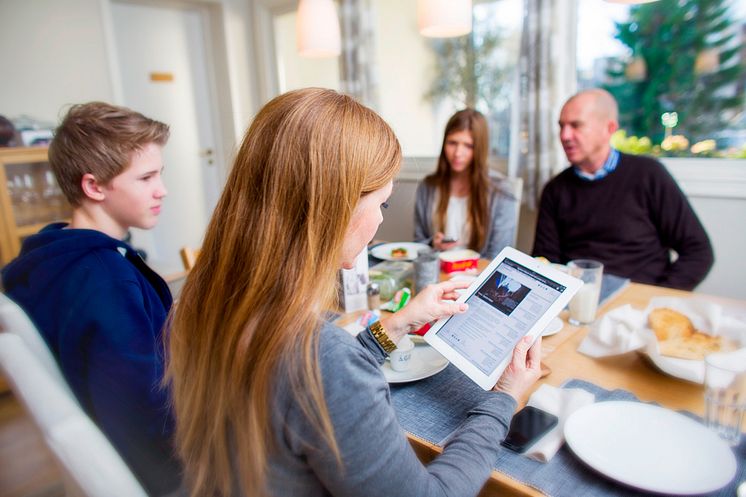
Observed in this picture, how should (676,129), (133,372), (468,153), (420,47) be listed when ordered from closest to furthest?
(133,372), (468,153), (676,129), (420,47)

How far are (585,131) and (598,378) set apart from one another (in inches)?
Answer: 53.1

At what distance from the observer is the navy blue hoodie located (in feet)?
2.94

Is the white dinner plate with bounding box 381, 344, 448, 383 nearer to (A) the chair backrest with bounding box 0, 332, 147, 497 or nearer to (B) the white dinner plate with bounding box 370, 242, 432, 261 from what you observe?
(A) the chair backrest with bounding box 0, 332, 147, 497

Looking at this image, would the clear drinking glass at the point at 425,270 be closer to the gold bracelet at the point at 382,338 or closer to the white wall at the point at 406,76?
the gold bracelet at the point at 382,338

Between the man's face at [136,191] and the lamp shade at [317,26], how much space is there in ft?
4.39

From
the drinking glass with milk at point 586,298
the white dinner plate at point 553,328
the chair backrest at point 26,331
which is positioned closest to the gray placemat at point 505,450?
the white dinner plate at point 553,328

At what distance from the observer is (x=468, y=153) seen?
2.29 m

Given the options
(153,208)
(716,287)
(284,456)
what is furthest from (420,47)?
(284,456)

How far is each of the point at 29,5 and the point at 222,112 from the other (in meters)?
1.53

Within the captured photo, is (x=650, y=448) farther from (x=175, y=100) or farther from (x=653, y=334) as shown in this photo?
(x=175, y=100)

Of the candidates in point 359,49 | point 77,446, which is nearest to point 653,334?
point 77,446

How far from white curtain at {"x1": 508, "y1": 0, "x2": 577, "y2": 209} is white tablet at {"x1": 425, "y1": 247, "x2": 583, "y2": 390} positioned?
190 centimetres

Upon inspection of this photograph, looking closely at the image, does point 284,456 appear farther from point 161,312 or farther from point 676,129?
point 676,129

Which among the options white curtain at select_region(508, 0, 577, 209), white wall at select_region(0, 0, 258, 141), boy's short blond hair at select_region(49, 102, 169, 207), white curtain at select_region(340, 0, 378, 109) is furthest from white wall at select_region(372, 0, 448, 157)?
boy's short blond hair at select_region(49, 102, 169, 207)
